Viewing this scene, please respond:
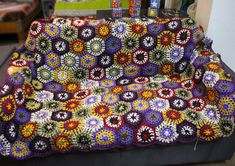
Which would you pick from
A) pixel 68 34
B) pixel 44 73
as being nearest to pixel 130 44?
pixel 68 34

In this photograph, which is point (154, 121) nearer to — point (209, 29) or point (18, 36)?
point (209, 29)

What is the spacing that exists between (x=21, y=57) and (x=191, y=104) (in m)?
1.19

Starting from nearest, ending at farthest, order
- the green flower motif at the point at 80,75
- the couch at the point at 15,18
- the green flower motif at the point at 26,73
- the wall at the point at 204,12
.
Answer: the green flower motif at the point at 26,73, the green flower motif at the point at 80,75, the wall at the point at 204,12, the couch at the point at 15,18

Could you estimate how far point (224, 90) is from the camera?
1.35 metres

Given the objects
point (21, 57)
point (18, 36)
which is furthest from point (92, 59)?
point (18, 36)

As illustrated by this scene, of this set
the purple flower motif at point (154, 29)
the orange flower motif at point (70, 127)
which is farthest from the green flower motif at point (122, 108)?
the purple flower motif at point (154, 29)

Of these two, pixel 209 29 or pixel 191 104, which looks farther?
pixel 209 29

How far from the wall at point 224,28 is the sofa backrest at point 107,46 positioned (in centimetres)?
18

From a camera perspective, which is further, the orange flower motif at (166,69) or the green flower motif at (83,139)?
the orange flower motif at (166,69)

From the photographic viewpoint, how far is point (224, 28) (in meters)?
1.72

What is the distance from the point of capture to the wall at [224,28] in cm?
165

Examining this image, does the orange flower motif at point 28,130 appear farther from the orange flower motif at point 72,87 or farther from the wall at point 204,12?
the wall at point 204,12

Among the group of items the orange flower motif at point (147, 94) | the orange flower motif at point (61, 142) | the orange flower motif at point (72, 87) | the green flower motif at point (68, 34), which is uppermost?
the green flower motif at point (68, 34)

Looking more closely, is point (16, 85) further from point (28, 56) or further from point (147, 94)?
point (147, 94)
